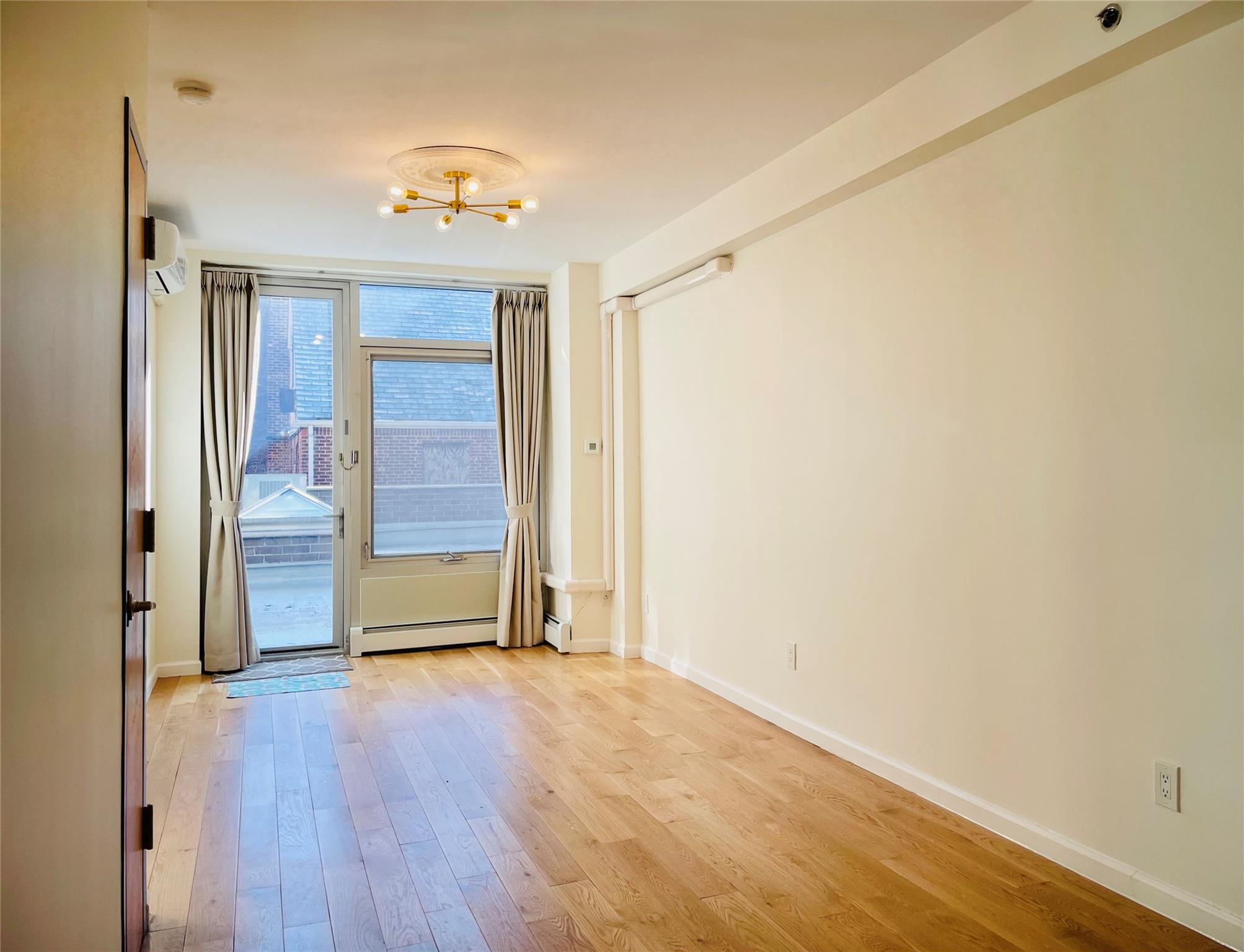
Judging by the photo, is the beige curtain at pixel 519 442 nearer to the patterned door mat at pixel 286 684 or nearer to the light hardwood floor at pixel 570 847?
the patterned door mat at pixel 286 684

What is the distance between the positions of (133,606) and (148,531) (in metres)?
0.30

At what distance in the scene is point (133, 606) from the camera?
7.12 ft

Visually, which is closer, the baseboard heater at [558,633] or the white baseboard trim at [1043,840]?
the white baseboard trim at [1043,840]

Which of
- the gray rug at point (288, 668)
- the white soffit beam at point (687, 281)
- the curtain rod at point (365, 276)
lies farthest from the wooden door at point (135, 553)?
the curtain rod at point (365, 276)

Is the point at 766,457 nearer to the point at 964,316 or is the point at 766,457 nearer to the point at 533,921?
the point at 964,316

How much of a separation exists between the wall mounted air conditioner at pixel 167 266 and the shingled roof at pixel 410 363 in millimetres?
878

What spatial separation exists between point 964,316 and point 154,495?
181 inches

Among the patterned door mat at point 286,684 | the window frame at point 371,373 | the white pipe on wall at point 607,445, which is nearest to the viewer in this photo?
the patterned door mat at point 286,684

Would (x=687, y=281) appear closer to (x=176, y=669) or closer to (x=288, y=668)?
(x=288, y=668)

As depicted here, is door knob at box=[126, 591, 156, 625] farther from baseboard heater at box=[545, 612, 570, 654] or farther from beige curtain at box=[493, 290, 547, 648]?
beige curtain at box=[493, 290, 547, 648]

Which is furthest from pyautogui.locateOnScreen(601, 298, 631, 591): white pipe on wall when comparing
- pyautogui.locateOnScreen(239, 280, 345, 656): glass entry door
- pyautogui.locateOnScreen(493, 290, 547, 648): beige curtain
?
pyautogui.locateOnScreen(239, 280, 345, 656): glass entry door

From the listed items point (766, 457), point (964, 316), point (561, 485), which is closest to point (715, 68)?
point (964, 316)

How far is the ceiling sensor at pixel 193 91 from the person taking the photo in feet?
10.5

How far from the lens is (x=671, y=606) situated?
18.1 ft
